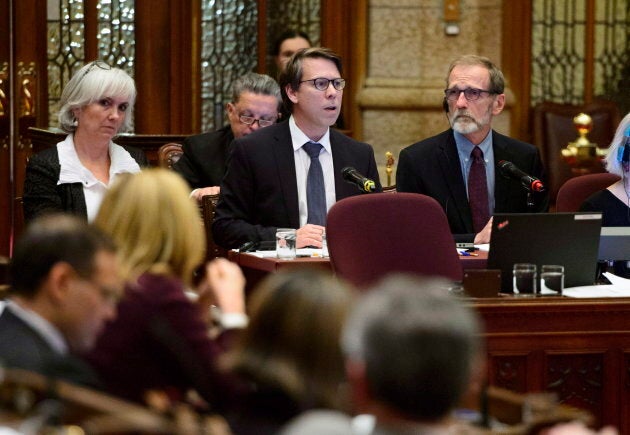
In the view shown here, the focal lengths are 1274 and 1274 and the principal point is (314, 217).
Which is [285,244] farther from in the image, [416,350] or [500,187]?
[416,350]

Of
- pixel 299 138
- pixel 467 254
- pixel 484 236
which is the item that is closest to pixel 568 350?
pixel 467 254

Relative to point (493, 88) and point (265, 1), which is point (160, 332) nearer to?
point (493, 88)

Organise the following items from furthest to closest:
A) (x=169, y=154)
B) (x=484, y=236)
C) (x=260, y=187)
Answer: (x=169, y=154), (x=260, y=187), (x=484, y=236)

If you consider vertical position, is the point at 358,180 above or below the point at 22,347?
above

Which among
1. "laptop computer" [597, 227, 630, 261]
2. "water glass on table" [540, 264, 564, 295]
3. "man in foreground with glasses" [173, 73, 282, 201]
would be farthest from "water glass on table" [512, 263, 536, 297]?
"man in foreground with glasses" [173, 73, 282, 201]

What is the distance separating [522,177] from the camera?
15.5ft

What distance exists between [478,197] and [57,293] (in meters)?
2.93

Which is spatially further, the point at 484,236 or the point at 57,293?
the point at 484,236

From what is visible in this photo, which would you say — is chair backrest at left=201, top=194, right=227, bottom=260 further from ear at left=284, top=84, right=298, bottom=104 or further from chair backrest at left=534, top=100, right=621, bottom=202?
chair backrest at left=534, top=100, right=621, bottom=202

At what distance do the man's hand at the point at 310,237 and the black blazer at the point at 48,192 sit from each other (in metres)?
0.84

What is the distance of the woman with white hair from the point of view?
494cm

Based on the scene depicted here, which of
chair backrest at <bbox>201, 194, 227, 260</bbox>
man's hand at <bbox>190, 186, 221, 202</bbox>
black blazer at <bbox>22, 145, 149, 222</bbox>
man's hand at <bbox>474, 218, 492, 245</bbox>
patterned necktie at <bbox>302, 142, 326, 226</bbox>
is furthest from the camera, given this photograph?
man's hand at <bbox>190, 186, 221, 202</bbox>

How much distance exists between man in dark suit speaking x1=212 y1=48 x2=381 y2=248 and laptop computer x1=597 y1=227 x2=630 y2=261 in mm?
1022

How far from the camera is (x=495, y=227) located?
13.6 feet
